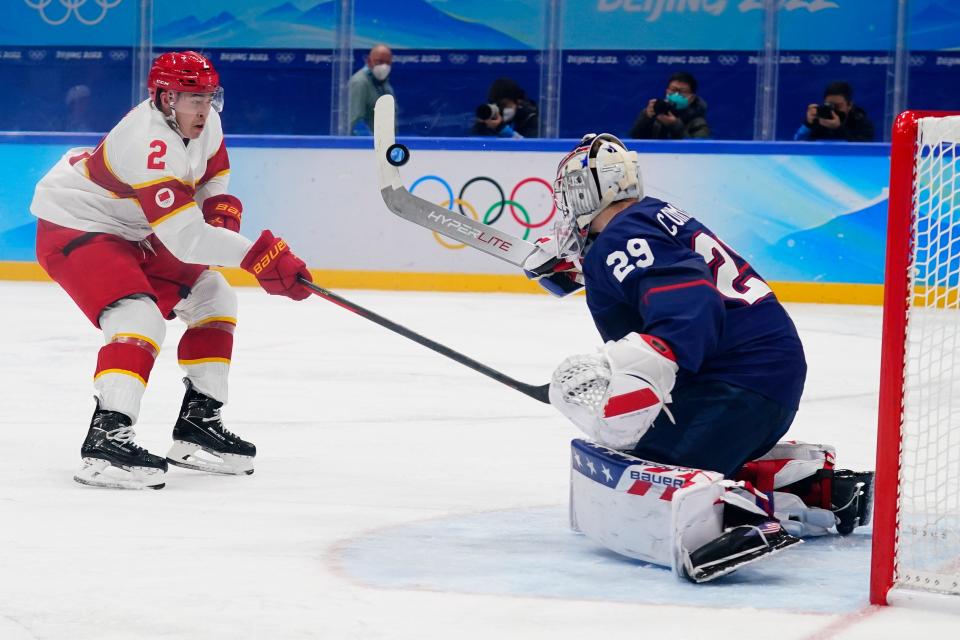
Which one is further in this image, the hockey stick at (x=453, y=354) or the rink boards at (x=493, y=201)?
the rink boards at (x=493, y=201)

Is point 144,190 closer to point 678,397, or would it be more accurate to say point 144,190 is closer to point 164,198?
point 164,198

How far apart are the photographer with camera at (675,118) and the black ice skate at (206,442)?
5.11m

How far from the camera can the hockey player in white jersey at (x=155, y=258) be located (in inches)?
126

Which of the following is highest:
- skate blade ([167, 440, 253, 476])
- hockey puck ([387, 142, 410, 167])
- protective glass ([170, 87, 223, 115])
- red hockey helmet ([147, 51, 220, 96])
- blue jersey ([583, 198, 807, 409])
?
red hockey helmet ([147, 51, 220, 96])

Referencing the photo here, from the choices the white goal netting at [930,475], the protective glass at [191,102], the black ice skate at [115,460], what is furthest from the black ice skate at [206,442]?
the white goal netting at [930,475]

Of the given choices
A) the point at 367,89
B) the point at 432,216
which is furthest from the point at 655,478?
the point at 367,89

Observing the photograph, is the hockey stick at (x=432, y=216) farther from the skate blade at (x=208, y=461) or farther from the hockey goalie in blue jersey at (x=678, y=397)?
the skate blade at (x=208, y=461)

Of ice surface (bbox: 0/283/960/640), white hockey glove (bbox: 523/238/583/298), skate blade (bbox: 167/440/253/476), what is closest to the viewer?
ice surface (bbox: 0/283/960/640)

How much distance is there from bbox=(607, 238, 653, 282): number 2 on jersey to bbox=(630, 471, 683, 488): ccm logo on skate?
0.34 metres

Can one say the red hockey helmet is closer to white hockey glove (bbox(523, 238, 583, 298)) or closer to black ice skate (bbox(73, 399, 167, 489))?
black ice skate (bbox(73, 399, 167, 489))

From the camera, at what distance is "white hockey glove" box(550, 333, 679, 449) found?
93.8 inches

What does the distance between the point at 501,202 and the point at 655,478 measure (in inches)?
220

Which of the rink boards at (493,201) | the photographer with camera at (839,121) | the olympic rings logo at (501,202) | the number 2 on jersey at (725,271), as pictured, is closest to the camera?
the number 2 on jersey at (725,271)

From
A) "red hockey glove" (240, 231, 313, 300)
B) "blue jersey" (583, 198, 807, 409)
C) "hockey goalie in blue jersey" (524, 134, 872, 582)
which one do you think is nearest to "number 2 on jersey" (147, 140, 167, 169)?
"red hockey glove" (240, 231, 313, 300)
